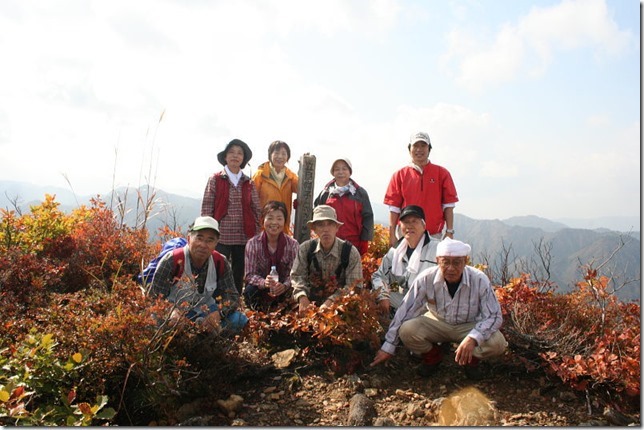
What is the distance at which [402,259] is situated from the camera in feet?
16.0

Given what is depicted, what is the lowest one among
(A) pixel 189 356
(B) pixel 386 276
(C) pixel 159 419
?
(C) pixel 159 419

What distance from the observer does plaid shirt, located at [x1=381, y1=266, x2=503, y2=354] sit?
3.90m

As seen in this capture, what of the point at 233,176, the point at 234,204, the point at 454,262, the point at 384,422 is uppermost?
the point at 233,176

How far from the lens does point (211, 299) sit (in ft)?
13.6

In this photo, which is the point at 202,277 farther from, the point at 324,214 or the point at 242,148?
the point at 242,148

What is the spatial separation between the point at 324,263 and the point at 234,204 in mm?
1636

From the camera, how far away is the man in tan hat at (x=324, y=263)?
4637 millimetres

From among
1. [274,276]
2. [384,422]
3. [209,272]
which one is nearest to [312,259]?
[274,276]

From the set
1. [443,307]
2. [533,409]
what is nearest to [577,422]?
[533,409]

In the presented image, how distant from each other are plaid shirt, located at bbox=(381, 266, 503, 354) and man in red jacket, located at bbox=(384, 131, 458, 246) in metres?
1.73

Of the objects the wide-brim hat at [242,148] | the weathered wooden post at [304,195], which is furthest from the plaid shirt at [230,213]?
the weathered wooden post at [304,195]

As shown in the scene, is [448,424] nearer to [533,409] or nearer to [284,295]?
[533,409]

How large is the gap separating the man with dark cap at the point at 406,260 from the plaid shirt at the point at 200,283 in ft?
4.91

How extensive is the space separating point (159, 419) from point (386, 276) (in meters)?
2.69
